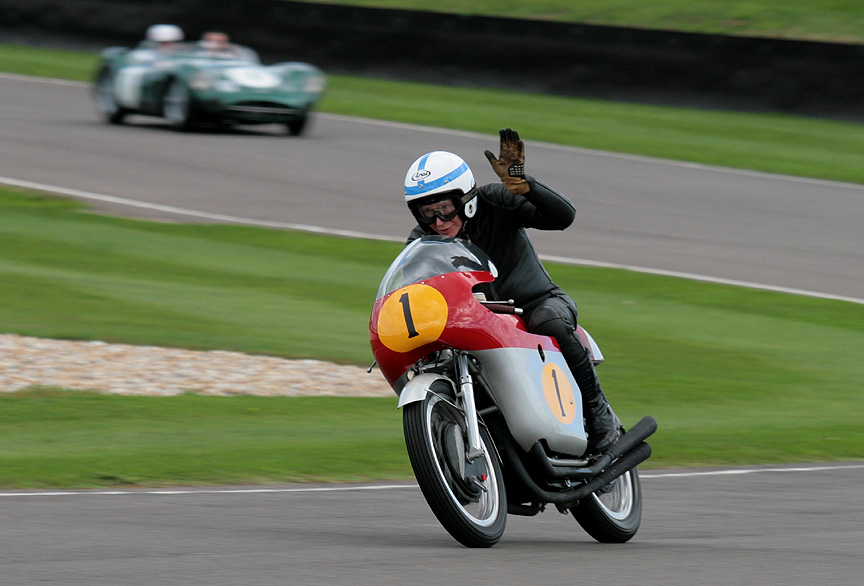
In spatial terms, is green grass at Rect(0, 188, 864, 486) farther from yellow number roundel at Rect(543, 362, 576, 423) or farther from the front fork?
the front fork

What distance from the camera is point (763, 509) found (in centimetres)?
874

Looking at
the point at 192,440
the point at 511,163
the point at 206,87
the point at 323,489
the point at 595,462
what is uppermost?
the point at 511,163

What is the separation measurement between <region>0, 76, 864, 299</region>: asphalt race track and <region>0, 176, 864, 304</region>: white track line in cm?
21

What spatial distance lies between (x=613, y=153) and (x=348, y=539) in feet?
65.9

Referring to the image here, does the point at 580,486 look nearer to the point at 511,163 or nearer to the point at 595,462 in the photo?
the point at 595,462

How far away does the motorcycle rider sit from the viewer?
24.7 feet

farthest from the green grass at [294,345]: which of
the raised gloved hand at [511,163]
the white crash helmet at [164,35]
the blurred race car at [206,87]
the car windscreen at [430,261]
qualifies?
the white crash helmet at [164,35]

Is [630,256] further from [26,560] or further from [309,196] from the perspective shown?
[26,560]

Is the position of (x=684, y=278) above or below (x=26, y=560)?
below

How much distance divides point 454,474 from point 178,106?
68.6 ft

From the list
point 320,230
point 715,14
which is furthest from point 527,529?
point 715,14

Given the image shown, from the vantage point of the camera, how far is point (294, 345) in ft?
45.5

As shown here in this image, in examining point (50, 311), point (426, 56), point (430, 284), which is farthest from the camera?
point (426, 56)

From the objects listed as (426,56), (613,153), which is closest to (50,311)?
(613,153)
